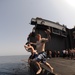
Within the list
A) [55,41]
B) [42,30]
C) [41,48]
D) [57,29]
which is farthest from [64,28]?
[41,48]

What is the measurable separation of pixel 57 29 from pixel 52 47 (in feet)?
11.2

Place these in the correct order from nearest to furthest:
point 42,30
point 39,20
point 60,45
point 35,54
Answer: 1. point 35,54
2. point 39,20
3. point 42,30
4. point 60,45

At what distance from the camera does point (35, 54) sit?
5.46 metres

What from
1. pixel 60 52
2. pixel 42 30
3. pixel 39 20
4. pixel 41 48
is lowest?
pixel 60 52

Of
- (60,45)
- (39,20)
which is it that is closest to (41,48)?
(39,20)

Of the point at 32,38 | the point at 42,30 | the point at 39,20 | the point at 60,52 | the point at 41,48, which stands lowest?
the point at 60,52

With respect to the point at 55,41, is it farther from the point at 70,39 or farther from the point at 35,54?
the point at 35,54

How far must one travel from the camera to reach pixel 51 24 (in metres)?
21.4

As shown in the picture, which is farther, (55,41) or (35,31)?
(55,41)

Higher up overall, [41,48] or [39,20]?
[39,20]

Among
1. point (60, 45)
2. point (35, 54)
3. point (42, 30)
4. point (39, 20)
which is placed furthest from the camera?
point (60, 45)

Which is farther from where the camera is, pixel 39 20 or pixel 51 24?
pixel 51 24

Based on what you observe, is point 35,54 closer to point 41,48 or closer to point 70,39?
point 41,48

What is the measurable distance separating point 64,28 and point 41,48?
1833cm
